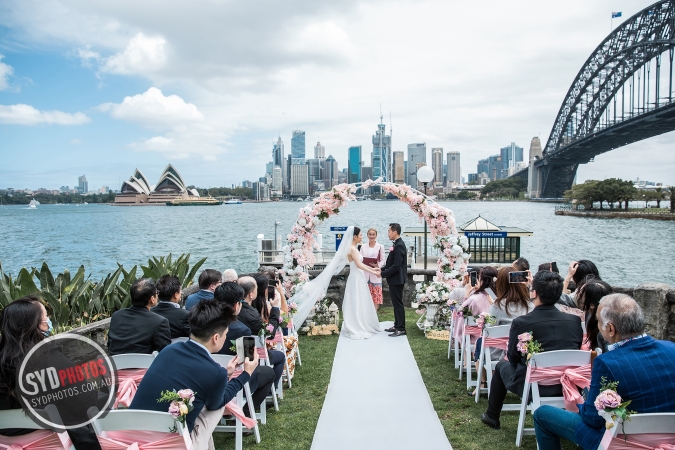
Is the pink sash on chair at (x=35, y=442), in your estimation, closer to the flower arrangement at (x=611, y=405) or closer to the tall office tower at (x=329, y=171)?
the flower arrangement at (x=611, y=405)

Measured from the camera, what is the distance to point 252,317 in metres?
4.94

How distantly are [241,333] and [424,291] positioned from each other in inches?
179

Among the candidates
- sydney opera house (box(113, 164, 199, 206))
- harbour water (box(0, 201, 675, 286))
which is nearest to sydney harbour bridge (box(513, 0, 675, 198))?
harbour water (box(0, 201, 675, 286))

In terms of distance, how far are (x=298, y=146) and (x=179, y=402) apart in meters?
132

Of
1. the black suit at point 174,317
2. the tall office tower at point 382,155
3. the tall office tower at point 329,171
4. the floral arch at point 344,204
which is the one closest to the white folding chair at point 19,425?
the black suit at point 174,317

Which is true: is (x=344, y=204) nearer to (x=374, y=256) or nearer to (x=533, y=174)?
(x=374, y=256)

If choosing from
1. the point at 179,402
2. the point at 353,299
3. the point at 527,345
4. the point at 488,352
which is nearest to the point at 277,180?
the point at 353,299

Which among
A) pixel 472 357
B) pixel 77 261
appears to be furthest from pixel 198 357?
pixel 77 261

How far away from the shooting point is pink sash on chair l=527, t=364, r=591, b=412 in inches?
149

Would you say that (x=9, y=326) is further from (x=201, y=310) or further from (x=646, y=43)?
(x=646, y=43)

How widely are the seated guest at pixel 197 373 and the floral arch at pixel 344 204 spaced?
559cm

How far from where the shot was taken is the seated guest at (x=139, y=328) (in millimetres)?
4188

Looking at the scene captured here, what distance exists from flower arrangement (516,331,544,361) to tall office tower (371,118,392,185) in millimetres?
47386

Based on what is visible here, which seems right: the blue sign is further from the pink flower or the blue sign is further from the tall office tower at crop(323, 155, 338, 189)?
the tall office tower at crop(323, 155, 338, 189)
